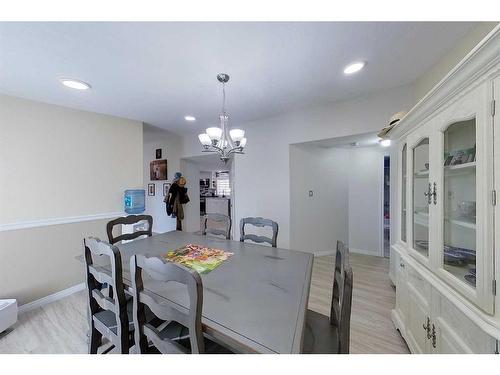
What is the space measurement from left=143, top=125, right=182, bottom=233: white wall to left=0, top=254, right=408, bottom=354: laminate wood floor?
2576 millimetres

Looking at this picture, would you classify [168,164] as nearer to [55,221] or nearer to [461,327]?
[55,221]

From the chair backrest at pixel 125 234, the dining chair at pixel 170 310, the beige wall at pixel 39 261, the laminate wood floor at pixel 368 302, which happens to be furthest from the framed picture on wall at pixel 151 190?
the dining chair at pixel 170 310

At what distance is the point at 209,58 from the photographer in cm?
163

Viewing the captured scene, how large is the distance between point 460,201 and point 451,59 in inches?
51.9

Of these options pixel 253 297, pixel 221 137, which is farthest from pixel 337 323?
pixel 221 137

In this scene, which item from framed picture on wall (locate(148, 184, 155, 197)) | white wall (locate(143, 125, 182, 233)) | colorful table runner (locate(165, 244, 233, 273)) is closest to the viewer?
colorful table runner (locate(165, 244, 233, 273))

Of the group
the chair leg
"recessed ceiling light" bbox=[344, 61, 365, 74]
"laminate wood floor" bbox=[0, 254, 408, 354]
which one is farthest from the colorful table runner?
"recessed ceiling light" bbox=[344, 61, 365, 74]

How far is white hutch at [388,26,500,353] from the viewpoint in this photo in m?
0.82

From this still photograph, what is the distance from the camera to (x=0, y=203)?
210 cm

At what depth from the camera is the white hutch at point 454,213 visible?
82cm

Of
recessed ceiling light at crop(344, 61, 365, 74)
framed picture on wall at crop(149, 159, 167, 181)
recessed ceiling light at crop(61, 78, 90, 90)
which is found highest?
recessed ceiling light at crop(344, 61, 365, 74)

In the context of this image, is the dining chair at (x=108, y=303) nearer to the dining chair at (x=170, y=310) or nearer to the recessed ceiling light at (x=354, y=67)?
the dining chair at (x=170, y=310)

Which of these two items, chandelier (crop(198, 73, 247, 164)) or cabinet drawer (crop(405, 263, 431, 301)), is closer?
cabinet drawer (crop(405, 263, 431, 301))

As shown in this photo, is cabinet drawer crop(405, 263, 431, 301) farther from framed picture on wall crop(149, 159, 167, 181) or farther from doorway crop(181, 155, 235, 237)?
framed picture on wall crop(149, 159, 167, 181)
